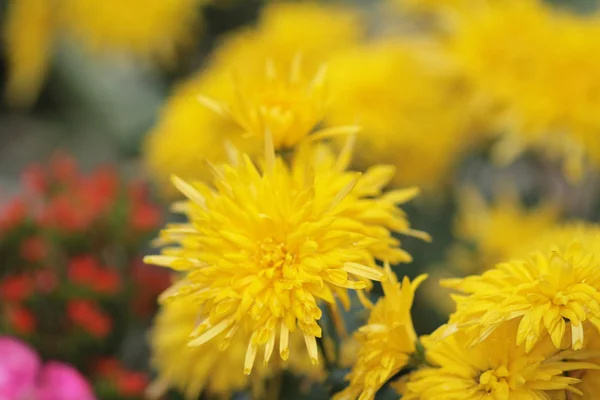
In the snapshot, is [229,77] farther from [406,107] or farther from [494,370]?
[494,370]

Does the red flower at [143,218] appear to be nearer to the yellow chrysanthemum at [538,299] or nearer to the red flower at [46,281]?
the red flower at [46,281]

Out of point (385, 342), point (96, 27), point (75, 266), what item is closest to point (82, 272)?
point (75, 266)

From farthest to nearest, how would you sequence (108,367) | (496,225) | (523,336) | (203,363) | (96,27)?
(96,27) → (496,225) → (108,367) → (203,363) → (523,336)

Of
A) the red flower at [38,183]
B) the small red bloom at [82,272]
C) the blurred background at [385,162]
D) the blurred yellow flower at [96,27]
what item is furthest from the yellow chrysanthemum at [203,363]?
the blurred yellow flower at [96,27]

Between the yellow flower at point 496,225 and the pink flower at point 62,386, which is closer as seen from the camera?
the pink flower at point 62,386

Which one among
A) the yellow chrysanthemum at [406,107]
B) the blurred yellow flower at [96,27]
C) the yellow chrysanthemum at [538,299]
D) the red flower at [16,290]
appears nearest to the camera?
the yellow chrysanthemum at [538,299]

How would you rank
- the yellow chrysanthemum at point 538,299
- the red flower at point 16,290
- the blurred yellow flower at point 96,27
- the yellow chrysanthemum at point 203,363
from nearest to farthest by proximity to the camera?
1. the yellow chrysanthemum at point 538,299
2. the yellow chrysanthemum at point 203,363
3. the red flower at point 16,290
4. the blurred yellow flower at point 96,27

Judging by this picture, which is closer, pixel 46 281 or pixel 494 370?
pixel 494 370

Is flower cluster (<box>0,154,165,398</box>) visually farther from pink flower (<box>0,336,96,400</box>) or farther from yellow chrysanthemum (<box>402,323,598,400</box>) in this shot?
yellow chrysanthemum (<box>402,323,598,400</box>)
